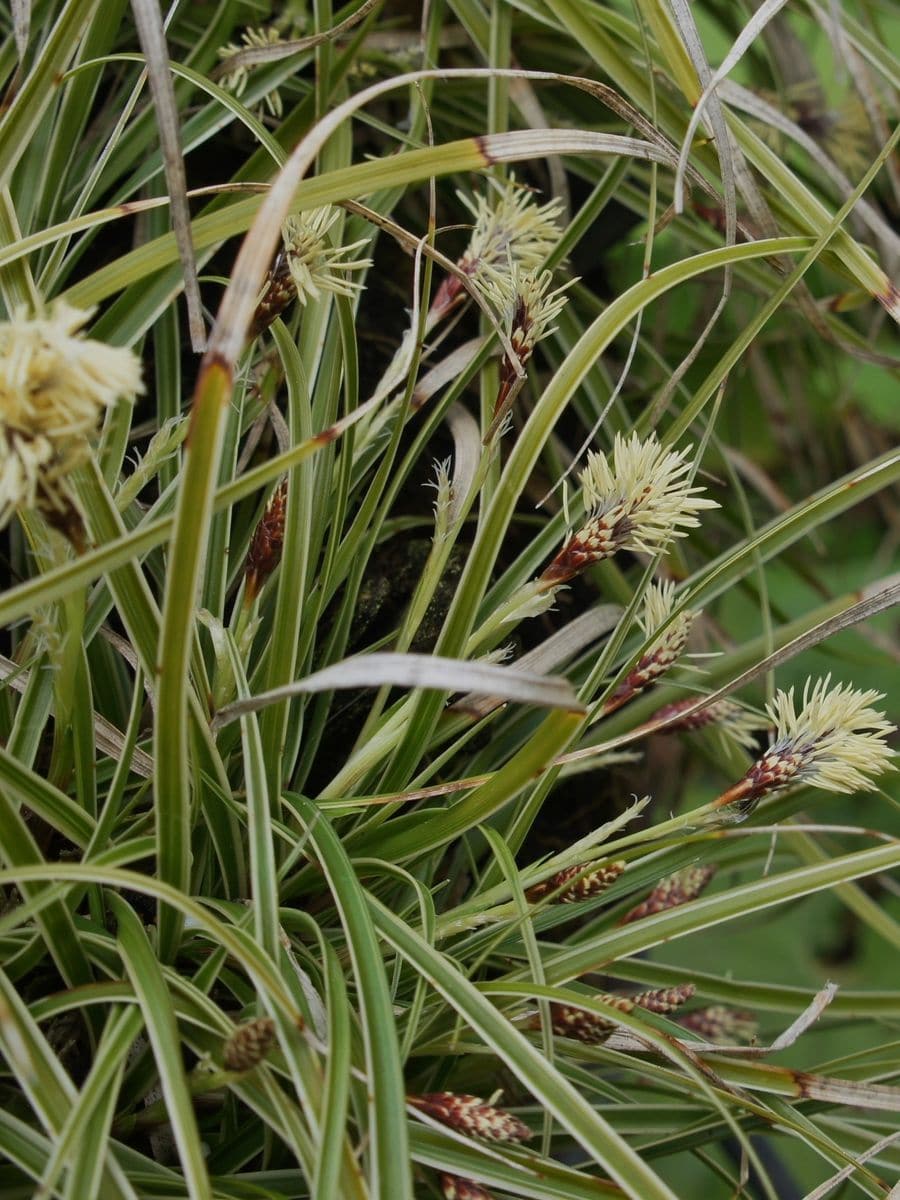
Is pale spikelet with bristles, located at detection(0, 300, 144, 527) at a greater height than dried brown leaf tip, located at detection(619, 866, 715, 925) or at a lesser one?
greater

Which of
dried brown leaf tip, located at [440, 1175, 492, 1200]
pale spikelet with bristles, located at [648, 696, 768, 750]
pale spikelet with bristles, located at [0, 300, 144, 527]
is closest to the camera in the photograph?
pale spikelet with bristles, located at [0, 300, 144, 527]

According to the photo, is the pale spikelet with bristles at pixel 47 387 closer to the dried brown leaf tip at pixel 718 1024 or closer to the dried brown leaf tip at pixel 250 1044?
the dried brown leaf tip at pixel 250 1044

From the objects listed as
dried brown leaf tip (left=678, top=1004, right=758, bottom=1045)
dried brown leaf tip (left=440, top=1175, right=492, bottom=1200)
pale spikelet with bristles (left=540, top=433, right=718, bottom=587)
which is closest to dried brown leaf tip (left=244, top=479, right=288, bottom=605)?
pale spikelet with bristles (left=540, top=433, right=718, bottom=587)

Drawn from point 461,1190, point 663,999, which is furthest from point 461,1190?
point 663,999

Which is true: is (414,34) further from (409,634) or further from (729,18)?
(409,634)

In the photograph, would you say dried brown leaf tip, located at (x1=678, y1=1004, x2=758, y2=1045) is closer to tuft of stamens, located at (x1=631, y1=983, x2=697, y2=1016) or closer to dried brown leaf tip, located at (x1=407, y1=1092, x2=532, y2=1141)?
tuft of stamens, located at (x1=631, y1=983, x2=697, y2=1016)

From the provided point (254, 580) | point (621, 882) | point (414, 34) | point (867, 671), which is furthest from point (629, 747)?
point (867, 671)
